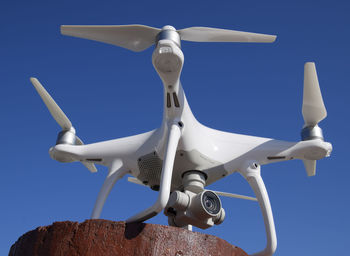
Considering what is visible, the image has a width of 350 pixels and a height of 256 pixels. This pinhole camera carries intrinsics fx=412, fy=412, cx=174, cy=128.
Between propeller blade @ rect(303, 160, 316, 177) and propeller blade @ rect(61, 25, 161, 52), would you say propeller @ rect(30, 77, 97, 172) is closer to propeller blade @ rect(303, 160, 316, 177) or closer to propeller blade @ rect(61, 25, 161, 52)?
propeller blade @ rect(61, 25, 161, 52)

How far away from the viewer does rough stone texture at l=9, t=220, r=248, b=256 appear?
385 centimetres

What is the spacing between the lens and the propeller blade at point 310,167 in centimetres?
921

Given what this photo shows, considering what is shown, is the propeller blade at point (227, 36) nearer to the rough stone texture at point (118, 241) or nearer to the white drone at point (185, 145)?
the white drone at point (185, 145)

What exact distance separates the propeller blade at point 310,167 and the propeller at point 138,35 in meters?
2.86

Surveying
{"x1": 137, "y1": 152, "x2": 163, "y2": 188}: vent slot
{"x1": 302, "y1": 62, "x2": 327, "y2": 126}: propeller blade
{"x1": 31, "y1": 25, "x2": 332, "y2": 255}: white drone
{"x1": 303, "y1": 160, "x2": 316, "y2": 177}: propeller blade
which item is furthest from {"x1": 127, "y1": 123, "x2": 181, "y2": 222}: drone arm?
{"x1": 303, "y1": 160, "x2": 316, "y2": 177}: propeller blade

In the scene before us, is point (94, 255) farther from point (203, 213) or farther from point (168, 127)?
point (168, 127)

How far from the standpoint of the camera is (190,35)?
8156mm

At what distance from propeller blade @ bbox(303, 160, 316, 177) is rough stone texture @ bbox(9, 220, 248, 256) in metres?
5.75

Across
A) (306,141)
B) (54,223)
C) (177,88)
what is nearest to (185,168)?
(177,88)

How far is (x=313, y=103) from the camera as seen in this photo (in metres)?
8.27

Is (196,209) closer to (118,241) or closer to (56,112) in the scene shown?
(118,241)

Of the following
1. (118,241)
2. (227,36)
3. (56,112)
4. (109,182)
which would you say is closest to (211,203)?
(109,182)

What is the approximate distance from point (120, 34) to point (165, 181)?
3585 millimetres

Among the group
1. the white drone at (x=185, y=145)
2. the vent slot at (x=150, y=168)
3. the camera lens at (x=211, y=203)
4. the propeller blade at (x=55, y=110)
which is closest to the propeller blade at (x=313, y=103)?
the white drone at (x=185, y=145)
